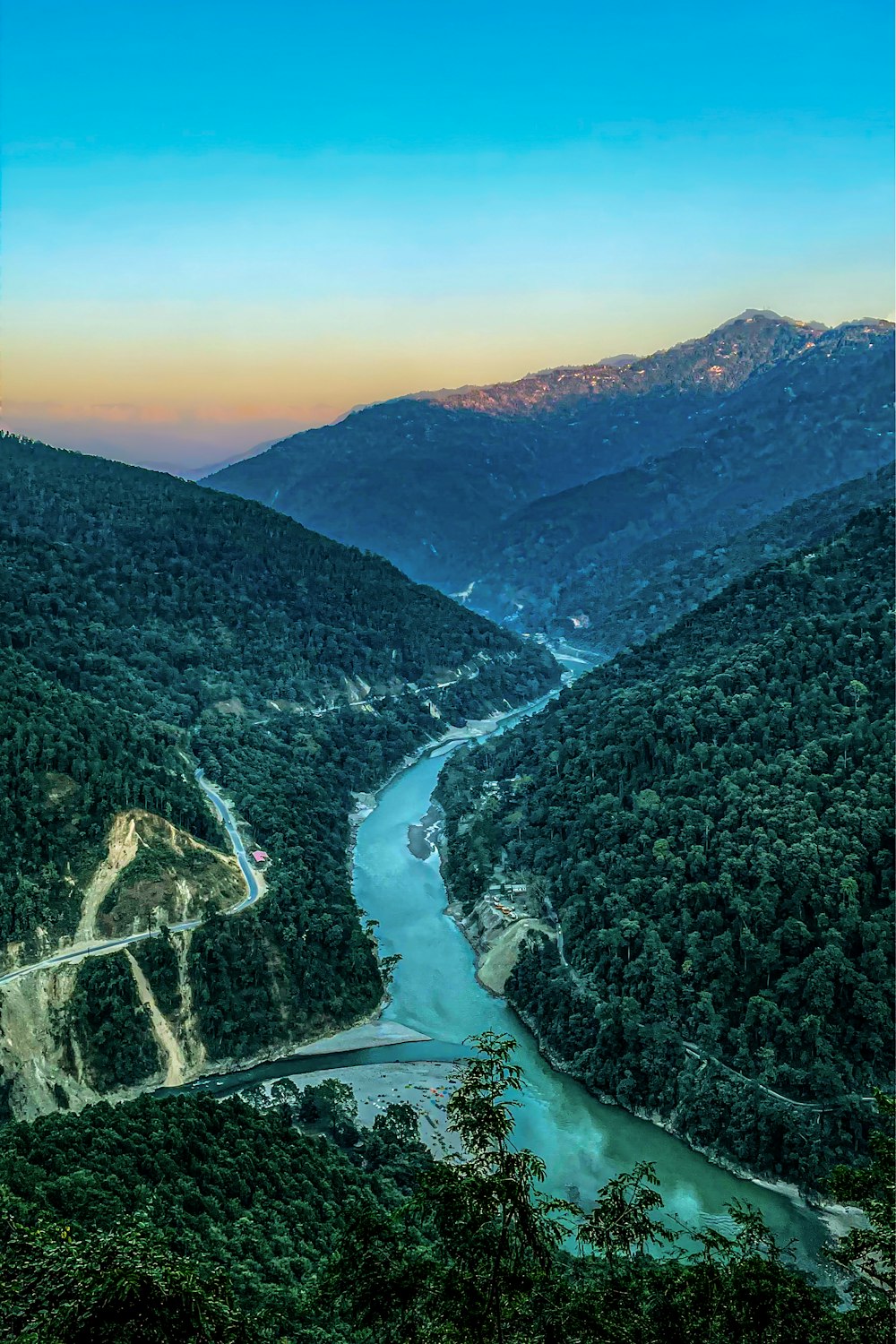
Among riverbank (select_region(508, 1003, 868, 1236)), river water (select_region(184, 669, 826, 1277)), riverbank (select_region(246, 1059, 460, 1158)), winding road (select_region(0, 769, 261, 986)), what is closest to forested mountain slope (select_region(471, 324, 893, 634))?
river water (select_region(184, 669, 826, 1277))

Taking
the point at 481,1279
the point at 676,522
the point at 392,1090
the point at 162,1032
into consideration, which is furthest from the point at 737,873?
the point at 676,522

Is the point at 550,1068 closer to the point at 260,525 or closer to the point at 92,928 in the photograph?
the point at 92,928

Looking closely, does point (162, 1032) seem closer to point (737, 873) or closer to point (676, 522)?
point (737, 873)

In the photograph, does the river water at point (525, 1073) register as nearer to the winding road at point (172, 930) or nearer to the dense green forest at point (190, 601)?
the winding road at point (172, 930)

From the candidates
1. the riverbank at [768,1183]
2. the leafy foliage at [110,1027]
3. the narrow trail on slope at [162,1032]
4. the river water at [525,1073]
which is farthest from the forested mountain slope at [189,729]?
the riverbank at [768,1183]

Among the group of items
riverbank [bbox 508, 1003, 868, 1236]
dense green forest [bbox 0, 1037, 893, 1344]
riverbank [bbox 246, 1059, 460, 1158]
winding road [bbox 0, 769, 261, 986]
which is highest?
dense green forest [bbox 0, 1037, 893, 1344]

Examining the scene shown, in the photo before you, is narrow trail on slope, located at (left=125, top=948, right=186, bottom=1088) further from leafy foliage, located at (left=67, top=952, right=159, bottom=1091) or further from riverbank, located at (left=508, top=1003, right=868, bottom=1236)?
riverbank, located at (left=508, top=1003, right=868, bottom=1236)
